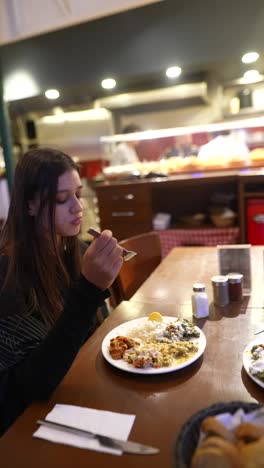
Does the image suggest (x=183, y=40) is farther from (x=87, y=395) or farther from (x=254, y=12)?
(x=87, y=395)

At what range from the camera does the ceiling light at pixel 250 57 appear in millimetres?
3231

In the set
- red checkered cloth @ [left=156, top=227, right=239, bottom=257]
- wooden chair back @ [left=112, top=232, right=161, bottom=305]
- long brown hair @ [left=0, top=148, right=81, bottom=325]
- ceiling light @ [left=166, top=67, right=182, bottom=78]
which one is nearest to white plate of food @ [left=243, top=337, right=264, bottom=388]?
long brown hair @ [left=0, top=148, right=81, bottom=325]

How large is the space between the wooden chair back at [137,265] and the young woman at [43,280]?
1.46 ft

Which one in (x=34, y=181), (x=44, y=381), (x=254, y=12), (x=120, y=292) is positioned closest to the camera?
(x=44, y=381)

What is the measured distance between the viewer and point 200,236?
3090mm

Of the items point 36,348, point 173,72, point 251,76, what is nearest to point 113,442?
point 36,348

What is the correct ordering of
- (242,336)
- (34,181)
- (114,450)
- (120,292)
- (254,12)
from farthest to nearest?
(254,12), (120,292), (34,181), (242,336), (114,450)

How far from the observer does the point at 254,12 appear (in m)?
3.04

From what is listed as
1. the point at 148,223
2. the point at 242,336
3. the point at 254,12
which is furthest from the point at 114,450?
the point at 254,12

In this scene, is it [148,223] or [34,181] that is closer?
[34,181]

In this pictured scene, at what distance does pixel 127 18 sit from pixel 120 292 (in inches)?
110

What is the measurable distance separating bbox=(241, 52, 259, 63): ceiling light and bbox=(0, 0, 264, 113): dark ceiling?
57 mm

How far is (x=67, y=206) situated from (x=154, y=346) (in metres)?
0.56

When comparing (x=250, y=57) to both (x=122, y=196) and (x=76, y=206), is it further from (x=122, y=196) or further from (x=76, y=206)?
(x=76, y=206)
